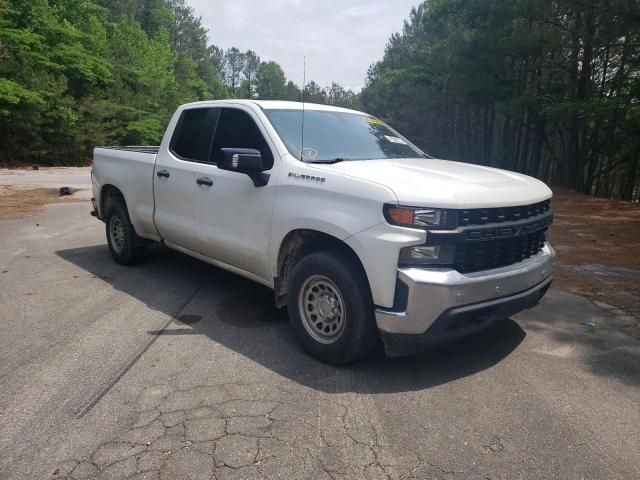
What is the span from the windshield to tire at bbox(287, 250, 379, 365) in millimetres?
966

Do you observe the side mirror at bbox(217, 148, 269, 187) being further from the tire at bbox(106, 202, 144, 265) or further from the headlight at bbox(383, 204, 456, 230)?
the tire at bbox(106, 202, 144, 265)

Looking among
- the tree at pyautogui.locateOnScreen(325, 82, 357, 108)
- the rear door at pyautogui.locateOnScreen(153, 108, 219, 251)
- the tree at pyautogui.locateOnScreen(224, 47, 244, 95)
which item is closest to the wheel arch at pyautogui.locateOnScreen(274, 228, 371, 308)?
the rear door at pyautogui.locateOnScreen(153, 108, 219, 251)

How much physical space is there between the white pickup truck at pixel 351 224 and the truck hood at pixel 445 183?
1cm

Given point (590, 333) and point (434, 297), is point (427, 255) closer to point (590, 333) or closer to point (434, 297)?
point (434, 297)

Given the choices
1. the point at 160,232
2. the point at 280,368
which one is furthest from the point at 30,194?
the point at 280,368

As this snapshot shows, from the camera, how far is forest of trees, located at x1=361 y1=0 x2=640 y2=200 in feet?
53.6

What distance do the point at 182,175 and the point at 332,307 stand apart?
2379 millimetres

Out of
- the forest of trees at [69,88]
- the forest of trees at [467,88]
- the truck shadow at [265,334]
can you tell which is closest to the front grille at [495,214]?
the truck shadow at [265,334]

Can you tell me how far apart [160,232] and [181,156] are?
2.94 ft

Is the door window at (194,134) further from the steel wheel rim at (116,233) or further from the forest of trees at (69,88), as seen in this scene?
the forest of trees at (69,88)

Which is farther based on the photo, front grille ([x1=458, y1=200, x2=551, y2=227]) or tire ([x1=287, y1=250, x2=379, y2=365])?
tire ([x1=287, y1=250, x2=379, y2=365])

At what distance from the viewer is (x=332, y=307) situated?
391cm

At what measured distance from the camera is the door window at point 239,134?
456 centimetres

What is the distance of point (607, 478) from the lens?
2.70 meters
